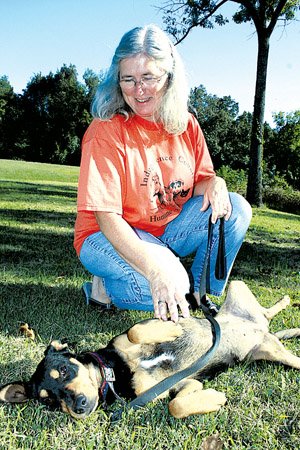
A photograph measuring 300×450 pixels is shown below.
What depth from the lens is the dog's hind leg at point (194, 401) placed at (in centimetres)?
227

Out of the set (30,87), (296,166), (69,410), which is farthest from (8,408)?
(30,87)

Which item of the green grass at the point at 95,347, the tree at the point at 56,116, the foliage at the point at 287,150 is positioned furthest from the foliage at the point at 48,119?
the green grass at the point at 95,347

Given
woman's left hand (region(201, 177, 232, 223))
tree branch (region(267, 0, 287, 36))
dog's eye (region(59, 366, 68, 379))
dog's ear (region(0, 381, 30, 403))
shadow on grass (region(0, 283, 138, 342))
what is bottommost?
shadow on grass (region(0, 283, 138, 342))

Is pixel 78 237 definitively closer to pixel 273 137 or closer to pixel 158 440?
pixel 158 440

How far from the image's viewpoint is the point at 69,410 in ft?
7.32

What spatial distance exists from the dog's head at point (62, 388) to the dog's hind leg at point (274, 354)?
3.36ft

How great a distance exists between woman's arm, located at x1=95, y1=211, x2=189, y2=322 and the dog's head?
0.56 meters

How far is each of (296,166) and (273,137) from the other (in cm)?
371

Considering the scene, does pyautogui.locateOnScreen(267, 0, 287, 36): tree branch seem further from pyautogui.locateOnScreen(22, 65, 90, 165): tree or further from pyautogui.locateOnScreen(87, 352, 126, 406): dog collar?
pyautogui.locateOnScreen(22, 65, 90, 165): tree

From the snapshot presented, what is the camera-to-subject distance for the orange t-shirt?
9.44ft

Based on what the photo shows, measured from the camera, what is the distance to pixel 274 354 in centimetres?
286

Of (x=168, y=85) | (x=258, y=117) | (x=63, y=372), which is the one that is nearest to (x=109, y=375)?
(x=63, y=372)

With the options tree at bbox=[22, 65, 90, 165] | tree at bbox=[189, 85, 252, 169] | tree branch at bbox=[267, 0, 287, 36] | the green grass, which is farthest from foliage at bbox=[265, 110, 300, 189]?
the green grass

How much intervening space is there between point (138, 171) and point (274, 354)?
146cm
